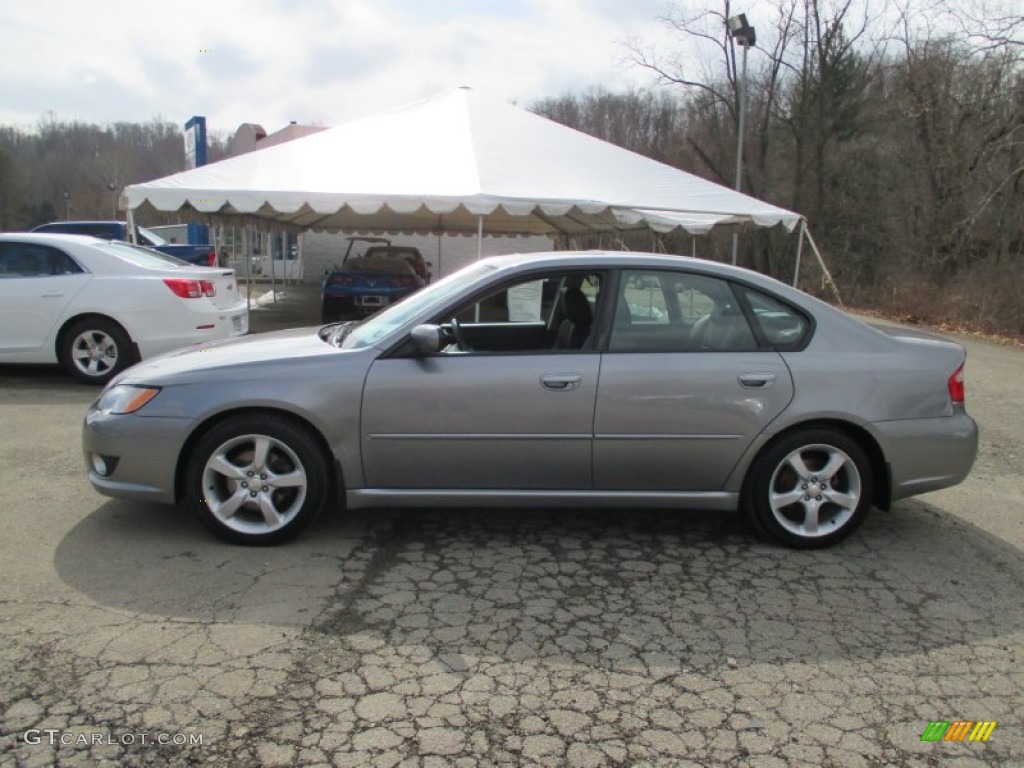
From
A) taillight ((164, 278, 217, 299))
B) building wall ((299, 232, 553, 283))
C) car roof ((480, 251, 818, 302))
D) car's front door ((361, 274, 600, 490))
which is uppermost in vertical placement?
building wall ((299, 232, 553, 283))

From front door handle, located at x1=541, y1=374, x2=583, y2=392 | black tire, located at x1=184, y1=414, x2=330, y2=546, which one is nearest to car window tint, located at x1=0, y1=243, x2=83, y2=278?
black tire, located at x1=184, y1=414, x2=330, y2=546

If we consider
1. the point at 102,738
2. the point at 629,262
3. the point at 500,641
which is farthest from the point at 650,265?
the point at 102,738

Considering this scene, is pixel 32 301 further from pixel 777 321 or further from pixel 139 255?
pixel 777 321

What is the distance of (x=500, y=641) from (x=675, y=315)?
1921mm

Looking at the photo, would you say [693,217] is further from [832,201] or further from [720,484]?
[832,201]

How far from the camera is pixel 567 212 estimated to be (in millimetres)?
9789

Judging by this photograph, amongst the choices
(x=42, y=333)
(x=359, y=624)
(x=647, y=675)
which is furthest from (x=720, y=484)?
(x=42, y=333)

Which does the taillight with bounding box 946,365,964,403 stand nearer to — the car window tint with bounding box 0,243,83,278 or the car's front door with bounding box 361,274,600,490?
the car's front door with bounding box 361,274,600,490

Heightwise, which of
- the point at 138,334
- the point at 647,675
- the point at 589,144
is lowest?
the point at 647,675

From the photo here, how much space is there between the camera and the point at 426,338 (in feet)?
12.2

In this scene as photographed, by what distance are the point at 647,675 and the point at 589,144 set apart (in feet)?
34.2

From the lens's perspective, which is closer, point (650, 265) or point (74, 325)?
point (650, 265)

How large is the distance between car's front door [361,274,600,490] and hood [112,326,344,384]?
1.42 ft

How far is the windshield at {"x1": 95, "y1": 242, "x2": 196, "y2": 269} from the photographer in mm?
7918
